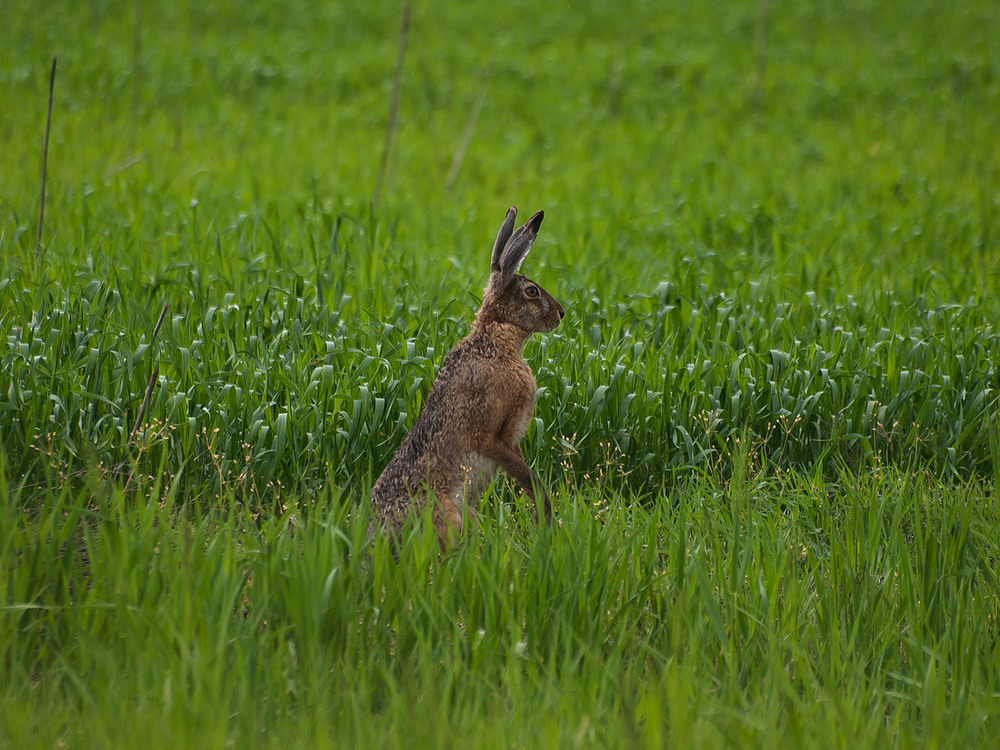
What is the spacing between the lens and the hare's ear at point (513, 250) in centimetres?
396

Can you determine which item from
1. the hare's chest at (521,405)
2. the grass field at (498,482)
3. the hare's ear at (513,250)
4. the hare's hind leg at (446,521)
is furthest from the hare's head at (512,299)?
the hare's hind leg at (446,521)

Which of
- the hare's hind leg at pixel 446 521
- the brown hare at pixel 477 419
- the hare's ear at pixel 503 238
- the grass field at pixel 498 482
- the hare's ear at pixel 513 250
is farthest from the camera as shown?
the hare's ear at pixel 503 238

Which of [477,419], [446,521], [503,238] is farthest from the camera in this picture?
[503,238]

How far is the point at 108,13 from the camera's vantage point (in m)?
16.6

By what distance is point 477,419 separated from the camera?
3842 mm

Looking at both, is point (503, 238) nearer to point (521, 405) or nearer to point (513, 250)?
point (513, 250)

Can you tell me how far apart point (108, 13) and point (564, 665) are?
56.5 feet

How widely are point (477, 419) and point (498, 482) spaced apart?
0.52m

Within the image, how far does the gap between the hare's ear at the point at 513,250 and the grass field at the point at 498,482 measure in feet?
2.80

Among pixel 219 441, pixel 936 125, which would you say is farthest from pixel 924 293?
pixel 936 125

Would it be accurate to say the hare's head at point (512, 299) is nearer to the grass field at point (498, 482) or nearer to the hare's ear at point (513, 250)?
the hare's ear at point (513, 250)

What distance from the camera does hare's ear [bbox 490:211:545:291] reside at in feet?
13.0

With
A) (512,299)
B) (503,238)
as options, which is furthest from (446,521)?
(503,238)

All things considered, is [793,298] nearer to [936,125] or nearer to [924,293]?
[924,293]
